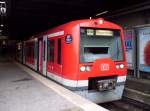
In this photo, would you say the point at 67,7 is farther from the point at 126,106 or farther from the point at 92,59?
the point at 126,106

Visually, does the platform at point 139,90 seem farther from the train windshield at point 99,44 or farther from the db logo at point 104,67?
the db logo at point 104,67

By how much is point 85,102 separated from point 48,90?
1796mm

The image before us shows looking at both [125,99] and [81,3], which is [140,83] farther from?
[81,3]

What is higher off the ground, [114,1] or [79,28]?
[114,1]

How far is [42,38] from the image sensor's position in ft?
33.7

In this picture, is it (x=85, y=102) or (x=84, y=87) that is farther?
(x=84, y=87)

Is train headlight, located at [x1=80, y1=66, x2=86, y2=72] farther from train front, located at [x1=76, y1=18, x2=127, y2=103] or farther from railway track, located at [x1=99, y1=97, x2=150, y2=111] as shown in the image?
railway track, located at [x1=99, y1=97, x2=150, y2=111]

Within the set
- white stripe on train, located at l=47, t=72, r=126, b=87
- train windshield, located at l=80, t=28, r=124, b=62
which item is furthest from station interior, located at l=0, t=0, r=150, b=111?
train windshield, located at l=80, t=28, r=124, b=62

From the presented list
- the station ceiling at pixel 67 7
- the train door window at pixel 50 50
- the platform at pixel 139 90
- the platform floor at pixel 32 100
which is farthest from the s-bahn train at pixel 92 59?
the station ceiling at pixel 67 7

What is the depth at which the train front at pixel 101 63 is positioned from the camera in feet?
21.1

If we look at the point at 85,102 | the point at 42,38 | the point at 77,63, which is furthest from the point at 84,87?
the point at 42,38

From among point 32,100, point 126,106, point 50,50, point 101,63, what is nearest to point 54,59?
point 50,50

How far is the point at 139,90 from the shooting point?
7711mm

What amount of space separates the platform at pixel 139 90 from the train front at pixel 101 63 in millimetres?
692
